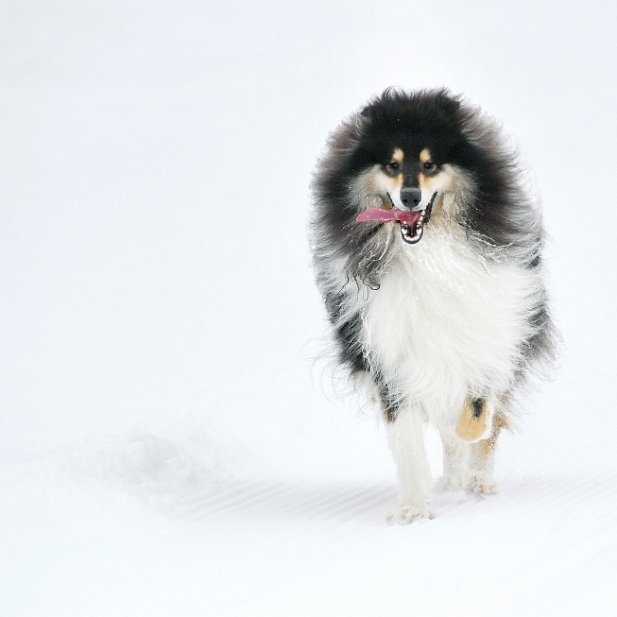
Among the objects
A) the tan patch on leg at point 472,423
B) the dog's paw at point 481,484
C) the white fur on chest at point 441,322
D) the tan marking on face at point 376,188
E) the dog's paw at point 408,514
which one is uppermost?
the tan marking on face at point 376,188

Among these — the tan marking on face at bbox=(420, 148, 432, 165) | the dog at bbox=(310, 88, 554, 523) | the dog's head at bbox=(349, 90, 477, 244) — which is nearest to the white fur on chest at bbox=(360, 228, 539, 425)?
the dog at bbox=(310, 88, 554, 523)

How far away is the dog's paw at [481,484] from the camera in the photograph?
516 cm

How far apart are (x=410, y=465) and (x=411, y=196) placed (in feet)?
3.98

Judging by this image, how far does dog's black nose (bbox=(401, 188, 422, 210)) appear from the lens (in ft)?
15.1

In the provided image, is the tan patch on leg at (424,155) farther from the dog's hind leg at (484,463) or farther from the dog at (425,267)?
the dog's hind leg at (484,463)

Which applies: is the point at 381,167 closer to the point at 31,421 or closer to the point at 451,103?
the point at 451,103

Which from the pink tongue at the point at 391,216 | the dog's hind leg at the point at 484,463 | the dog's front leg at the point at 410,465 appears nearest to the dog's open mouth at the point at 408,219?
the pink tongue at the point at 391,216

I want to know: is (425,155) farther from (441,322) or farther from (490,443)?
(490,443)

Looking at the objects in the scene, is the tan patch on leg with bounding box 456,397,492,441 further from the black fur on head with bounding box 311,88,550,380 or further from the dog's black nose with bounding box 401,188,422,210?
the dog's black nose with bounding box 401,188,422,210

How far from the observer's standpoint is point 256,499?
18.2 feet

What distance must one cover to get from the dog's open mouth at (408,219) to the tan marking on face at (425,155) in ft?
0.52

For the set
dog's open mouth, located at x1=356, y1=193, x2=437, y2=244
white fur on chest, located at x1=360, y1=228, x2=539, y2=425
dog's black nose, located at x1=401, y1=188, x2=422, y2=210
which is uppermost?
dog's black nose, located at x1=401, y1=188, x2=422, y2=210

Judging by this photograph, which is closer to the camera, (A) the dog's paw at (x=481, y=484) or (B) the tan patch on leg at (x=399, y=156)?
(B) the tan patch on leg at (x=399, y=156)

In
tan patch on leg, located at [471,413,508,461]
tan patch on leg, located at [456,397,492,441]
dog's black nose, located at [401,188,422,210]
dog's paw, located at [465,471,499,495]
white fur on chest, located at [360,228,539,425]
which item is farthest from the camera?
tan patch on leg, located at [471,413,508,461]
